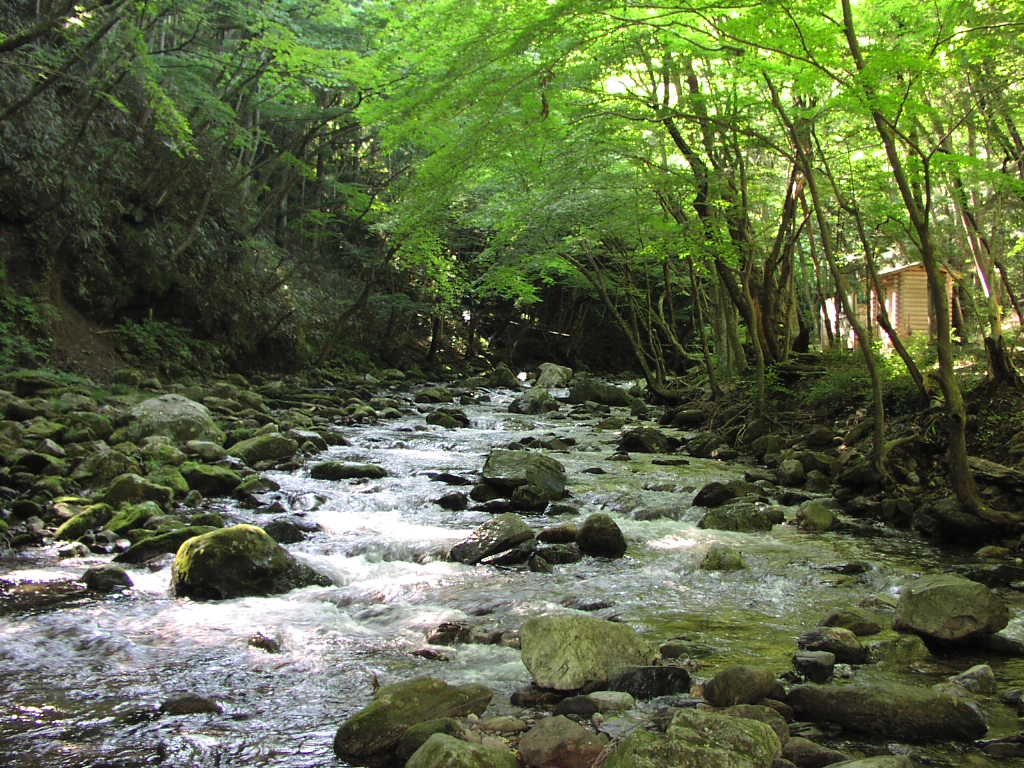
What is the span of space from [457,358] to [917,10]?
23.8m

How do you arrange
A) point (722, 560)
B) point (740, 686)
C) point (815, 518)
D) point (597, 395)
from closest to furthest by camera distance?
point (740, 686) < point (722, 560) < point (815, 518) < point (597, 395)

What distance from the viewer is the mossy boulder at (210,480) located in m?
8.84

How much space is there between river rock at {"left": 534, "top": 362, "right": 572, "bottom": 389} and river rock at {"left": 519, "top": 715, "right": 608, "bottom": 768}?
78.0ft

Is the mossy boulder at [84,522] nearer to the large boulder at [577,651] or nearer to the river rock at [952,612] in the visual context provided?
the large boulder at [577,651]

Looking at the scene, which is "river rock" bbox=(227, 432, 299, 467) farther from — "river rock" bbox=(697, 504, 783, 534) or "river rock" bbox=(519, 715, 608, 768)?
"river rock" bbox=(519, 715, 608, 768)

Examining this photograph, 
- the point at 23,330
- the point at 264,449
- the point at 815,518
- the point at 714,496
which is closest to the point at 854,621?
the point at 815,518

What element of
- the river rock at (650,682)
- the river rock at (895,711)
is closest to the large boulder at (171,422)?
the river rock at (650,682)

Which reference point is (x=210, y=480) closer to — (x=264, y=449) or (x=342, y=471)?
(x=342, y=471)

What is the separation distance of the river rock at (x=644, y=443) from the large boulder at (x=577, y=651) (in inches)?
343

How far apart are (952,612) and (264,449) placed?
9063 millimetres

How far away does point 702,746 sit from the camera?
287 centimetres

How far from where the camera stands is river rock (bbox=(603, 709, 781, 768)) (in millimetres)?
2814

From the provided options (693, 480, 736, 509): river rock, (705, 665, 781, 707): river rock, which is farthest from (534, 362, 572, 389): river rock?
(705, 665, 781, 707): river rock

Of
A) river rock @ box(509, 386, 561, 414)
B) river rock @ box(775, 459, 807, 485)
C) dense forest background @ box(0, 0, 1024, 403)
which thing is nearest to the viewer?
dense forest background @ box(0, 0, 1024, 403)
